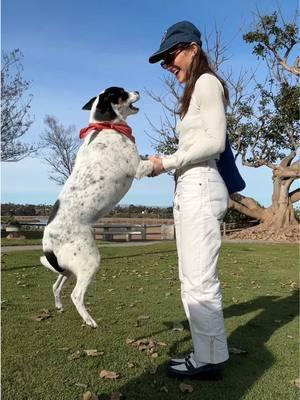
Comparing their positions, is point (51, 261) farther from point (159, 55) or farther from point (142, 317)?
point (142, 317)

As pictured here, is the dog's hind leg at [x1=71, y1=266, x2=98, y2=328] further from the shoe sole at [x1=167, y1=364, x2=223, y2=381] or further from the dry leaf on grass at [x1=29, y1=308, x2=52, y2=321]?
the dry leaf on grass at [x1=29, y1=308, x2=52, y2=321]

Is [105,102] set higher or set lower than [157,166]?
higher

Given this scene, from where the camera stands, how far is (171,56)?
3672mm

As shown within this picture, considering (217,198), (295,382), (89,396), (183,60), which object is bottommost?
(295,382)

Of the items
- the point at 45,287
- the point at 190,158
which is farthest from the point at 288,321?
the point at 45,287

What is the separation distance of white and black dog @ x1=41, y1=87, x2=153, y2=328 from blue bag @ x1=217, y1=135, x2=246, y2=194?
0.59 meters

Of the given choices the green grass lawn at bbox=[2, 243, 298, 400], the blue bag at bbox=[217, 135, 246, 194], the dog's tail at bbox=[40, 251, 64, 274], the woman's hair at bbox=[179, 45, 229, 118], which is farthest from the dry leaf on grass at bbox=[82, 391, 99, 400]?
the woman's hair at bbox=[179, 45, 229, 118]

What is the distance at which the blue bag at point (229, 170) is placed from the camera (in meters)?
3.75

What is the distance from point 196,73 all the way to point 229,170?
2.59 feet

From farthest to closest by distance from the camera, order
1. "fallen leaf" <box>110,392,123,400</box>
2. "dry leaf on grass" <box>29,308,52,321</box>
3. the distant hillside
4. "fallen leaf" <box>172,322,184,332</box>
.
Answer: the distant hillside
"dry leaf on grass" <box>29,308,52,321</box>
"fallen leaf" <box>172,322,184,332</box>
"fallen leaf" <box>110,392,123,400</box>

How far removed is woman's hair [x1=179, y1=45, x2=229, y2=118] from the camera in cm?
357

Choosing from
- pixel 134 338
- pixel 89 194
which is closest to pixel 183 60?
pixel 89 194

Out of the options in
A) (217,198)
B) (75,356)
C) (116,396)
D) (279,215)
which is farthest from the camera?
(279,215)

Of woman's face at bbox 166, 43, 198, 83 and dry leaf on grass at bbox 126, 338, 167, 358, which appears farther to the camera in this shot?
dry leaf on grass at bbox 126, 338, 167, 358
